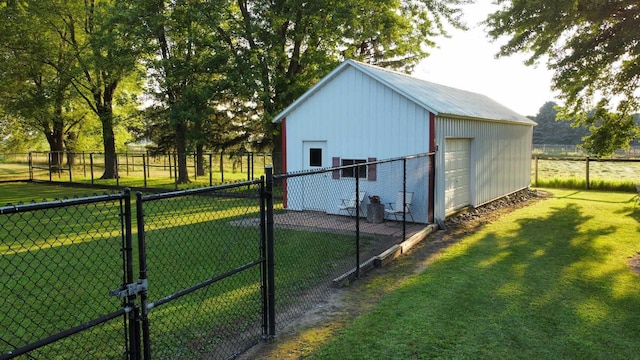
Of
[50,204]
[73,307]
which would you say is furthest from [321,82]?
[50,204]

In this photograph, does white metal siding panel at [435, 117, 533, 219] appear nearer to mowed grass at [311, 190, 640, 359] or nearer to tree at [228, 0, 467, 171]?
mowed grass at [311, 190, 640, 359]

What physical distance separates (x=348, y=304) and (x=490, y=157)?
9849 millimetres

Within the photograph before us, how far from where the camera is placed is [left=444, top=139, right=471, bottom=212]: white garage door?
37.2ft

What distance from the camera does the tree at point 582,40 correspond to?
9672 mm

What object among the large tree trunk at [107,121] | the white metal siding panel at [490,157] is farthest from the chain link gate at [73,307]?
the large tree trunk at [107,121]

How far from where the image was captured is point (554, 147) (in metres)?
56.9

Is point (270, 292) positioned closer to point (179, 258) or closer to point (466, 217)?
point (179, 258)

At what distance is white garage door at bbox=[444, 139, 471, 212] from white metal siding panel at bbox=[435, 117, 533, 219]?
189mm

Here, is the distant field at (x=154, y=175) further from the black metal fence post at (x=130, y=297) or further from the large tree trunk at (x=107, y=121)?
the black metal fence post at (x=130, y=297)

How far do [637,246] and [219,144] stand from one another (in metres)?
21.4

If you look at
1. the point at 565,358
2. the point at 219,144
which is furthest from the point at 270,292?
the point at 219,144

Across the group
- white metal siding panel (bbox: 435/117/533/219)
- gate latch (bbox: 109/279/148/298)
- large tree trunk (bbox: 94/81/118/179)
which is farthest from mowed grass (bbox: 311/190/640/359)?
large tree trunk (bbox: 94/81/118/179)

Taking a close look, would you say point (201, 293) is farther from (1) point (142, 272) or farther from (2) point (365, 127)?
(2) point (365, 127)

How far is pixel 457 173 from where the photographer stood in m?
11.9
